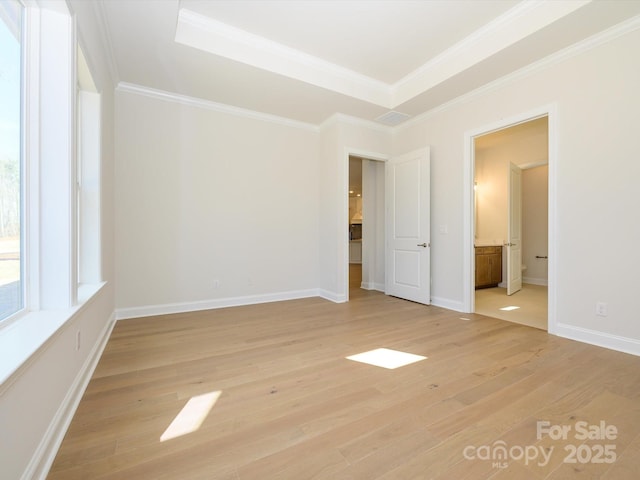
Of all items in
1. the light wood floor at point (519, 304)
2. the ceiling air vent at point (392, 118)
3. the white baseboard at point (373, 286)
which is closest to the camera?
→ the light wood floor at point (519, 304)

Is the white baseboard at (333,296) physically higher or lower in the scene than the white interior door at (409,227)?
lower

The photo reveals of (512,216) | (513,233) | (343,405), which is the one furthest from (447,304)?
(343,405)

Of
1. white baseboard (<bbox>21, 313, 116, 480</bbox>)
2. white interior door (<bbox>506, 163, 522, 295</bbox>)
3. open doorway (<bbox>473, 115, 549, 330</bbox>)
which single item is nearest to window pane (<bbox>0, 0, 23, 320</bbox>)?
white baseboard (<bbox>21, 313, 116, 480</bbox>)

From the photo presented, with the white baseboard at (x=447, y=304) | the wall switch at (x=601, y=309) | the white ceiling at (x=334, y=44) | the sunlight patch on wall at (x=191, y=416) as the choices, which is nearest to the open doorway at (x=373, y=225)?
the white baseboard at (x=447, y=304)

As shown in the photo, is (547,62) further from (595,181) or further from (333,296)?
(333,296)

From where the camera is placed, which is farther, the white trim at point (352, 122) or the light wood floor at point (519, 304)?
the white trim at point (352, 122)

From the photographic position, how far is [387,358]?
7.99ft

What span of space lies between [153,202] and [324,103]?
2673 mm

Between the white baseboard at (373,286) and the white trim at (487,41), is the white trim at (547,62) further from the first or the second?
the white baseboard at (373,286)

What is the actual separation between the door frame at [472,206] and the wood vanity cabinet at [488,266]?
1953 millimetres

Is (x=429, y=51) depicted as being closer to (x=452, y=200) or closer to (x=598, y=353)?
(x=452, y=200)

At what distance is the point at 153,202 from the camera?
3756 mm

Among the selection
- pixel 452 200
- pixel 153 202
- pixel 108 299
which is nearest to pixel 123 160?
pixel 153 202

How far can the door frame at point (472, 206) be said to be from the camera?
3018mm
